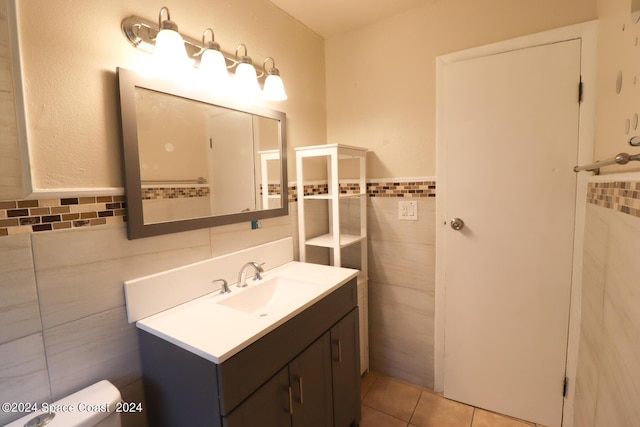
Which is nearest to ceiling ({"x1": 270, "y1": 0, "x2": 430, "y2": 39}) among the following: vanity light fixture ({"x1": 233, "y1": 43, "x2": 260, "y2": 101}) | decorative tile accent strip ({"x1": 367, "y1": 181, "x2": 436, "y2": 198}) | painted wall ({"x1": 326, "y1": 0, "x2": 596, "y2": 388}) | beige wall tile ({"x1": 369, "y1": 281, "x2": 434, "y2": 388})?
painted wall ({"x1": 326, "y1": 0, "x2": 596, "y2": 388})

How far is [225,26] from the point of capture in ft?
4.66

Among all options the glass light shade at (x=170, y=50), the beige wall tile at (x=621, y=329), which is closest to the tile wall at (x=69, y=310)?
the glass light shade at (x=170, y=50)

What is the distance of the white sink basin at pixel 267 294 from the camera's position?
1346 millimetres

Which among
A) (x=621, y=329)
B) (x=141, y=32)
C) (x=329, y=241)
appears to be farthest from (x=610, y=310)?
(x=141, y=32)

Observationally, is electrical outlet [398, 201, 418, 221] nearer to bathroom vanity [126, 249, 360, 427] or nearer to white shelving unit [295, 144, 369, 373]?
white shelving unit [295, 144, 369, 373]

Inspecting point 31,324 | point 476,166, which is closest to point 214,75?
point 31,324

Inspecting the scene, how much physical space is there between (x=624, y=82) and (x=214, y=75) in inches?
58.0

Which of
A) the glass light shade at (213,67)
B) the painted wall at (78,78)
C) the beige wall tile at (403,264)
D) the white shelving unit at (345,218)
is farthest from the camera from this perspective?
the beige wall tile at (403,264)

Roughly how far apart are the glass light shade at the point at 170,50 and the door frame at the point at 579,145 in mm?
1336

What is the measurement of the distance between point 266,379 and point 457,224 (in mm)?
1295

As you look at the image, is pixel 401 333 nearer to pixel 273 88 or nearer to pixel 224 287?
pixel 224 287

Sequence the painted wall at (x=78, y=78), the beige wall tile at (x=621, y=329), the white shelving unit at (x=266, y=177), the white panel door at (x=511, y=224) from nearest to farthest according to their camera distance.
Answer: the beige wall tile at (x=621, y=329) → the painted wall at (x=78, y=78) → the white panel door at (x=511, y=224) → the white shelving unit at (x=266, y=177)

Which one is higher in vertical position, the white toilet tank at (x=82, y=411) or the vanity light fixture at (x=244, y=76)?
the vanity light fixture at (x=244, y=76)

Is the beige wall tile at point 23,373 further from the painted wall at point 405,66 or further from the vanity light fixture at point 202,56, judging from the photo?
the painted wall at point 405,66
